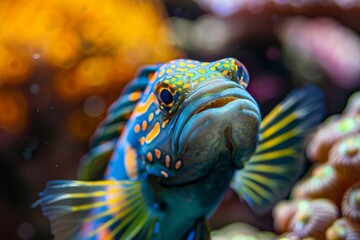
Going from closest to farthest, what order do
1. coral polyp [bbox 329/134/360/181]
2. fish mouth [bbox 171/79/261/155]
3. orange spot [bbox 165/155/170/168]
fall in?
fish mouth [bbox 171/79/261/155], orange spot [bbox 165/155/170/168], coral polyp [bbox 329/134/360/181]

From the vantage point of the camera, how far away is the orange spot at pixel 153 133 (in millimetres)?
1799

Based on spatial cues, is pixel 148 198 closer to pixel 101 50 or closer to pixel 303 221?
pixel 303 221

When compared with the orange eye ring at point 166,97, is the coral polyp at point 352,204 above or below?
below

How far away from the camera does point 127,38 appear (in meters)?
3.43

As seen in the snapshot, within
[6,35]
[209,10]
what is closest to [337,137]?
[209,10]

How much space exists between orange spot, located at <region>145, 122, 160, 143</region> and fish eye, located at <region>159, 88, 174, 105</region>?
15 cm

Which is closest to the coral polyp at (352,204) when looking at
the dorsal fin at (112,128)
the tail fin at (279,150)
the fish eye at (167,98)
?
→ the tail fin at (279,150)

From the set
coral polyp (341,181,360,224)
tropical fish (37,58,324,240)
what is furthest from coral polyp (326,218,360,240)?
tropical fish (37,58,324,240)

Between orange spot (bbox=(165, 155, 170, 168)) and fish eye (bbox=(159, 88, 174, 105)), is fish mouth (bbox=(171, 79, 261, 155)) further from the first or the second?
orange spot (bbox=(165, 155, 170, 168))

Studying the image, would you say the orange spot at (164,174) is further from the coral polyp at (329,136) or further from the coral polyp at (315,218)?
the coral polyp at (329,136)

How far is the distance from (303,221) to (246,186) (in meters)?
0.31

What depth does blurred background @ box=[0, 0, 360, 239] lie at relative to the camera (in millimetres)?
3213

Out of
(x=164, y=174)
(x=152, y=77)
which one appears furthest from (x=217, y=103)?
(x=152, y=77)

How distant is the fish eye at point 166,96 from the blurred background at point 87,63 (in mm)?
1323
